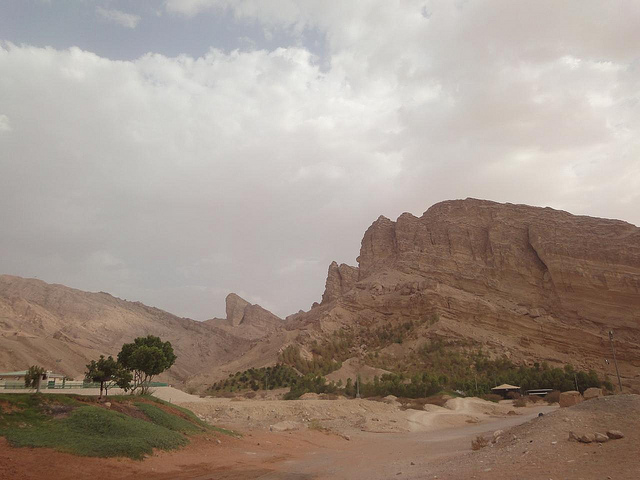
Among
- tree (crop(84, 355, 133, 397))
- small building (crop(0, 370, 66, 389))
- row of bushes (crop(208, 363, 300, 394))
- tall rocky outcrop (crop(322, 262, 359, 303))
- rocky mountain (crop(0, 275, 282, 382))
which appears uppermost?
tall rocky outcrop (crop(322, 262, 359, 303))

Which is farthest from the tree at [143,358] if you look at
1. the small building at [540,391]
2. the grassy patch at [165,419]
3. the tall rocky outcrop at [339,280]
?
the tall rocky outcrop at [339,280]

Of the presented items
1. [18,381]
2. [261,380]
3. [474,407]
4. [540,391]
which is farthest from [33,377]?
[540,391]

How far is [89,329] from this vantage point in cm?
10912

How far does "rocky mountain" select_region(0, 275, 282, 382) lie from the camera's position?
234 feet

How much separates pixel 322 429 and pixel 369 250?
290 feet

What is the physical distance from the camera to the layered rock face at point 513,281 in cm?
7806

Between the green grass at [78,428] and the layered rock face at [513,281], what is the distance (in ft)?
213

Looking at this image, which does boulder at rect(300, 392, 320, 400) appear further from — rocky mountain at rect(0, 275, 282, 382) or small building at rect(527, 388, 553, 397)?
rocky mountain at rect(0, 275, 282, 382)

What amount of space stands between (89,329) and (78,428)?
107388mm

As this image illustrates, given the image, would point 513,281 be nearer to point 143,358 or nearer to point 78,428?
point 143,358

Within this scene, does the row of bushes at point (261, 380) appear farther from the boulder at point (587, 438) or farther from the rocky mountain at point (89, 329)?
the boulder at point (587, 438)

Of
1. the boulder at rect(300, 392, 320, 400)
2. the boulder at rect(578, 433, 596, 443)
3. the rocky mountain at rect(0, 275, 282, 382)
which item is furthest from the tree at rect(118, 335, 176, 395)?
the rocky mountain at rect(0, 275, 282, 382)

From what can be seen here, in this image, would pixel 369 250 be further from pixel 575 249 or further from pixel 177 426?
pixel 177 426

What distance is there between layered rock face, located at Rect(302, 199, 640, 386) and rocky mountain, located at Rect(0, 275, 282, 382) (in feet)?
118
